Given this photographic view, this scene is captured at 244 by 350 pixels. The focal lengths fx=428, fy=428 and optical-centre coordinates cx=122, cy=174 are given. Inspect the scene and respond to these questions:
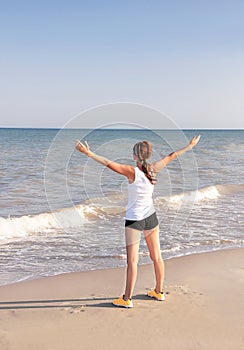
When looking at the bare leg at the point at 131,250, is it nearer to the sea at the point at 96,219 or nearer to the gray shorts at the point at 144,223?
the gray shorts at the point at 144,223

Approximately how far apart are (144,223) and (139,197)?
305 mm

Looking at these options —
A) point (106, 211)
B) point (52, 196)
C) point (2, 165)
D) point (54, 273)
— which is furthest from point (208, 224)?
point (2, 165)

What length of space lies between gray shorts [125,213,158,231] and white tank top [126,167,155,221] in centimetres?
4

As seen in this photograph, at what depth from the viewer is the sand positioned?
4.00 meters

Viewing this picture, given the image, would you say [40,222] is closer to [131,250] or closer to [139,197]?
[131,250]

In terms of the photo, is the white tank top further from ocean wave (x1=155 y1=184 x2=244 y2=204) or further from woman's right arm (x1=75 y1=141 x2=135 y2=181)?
ocean wave (x1=155 y1=184 x2=244 y2=204)

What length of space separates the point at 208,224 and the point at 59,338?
6714 millimetres

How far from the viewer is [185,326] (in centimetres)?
432

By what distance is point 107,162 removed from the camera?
4113 mm

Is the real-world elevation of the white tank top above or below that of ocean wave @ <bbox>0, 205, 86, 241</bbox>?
above

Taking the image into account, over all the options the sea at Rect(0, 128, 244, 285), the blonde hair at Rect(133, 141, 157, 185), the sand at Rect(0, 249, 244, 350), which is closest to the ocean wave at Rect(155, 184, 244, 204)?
the sea at Rect(0, 128, 244, 285)

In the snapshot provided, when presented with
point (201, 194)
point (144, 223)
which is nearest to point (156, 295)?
point (144, 223)

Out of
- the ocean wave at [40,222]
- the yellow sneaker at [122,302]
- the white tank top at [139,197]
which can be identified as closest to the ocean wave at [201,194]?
the ocean wave at [40,222]

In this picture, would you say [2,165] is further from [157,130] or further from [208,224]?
[157,130]
